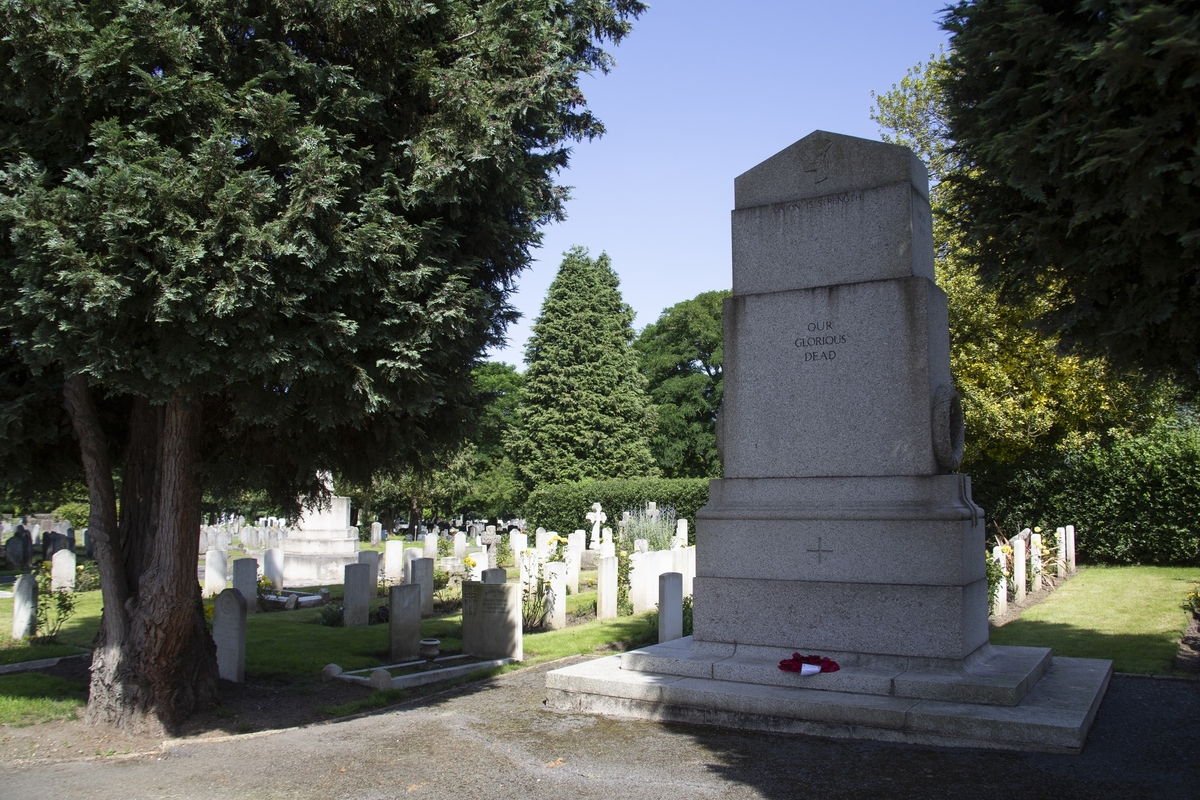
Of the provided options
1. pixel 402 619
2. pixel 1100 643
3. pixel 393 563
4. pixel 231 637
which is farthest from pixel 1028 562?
pixel 231 637

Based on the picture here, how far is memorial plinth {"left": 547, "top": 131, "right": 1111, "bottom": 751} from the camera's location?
6.72 meters

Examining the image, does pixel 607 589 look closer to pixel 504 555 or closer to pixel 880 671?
pixel 880 671

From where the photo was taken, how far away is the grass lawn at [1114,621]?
9414mm

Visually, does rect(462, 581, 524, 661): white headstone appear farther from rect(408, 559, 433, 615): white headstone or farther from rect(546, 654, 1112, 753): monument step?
rect(546, 654, 1112, 753): monument step

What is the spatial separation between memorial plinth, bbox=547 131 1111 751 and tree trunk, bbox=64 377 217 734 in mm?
3438

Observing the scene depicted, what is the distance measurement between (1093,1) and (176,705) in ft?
28.4

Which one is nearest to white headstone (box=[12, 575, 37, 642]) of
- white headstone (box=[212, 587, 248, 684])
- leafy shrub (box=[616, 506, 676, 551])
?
white headstone (box=[212, 587, 248, 684])

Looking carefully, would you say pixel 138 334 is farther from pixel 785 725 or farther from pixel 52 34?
pixel 785 725

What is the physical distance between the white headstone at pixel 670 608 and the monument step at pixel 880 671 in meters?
2.30

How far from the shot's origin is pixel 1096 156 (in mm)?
4402

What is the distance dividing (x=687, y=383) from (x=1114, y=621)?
35474mm

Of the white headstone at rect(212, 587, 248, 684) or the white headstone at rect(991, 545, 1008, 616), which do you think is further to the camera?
the white headstone at rect(991, 545, 1008, 616)

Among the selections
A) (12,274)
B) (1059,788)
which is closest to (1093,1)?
(1059,788)

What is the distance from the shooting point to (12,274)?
20.6ft
